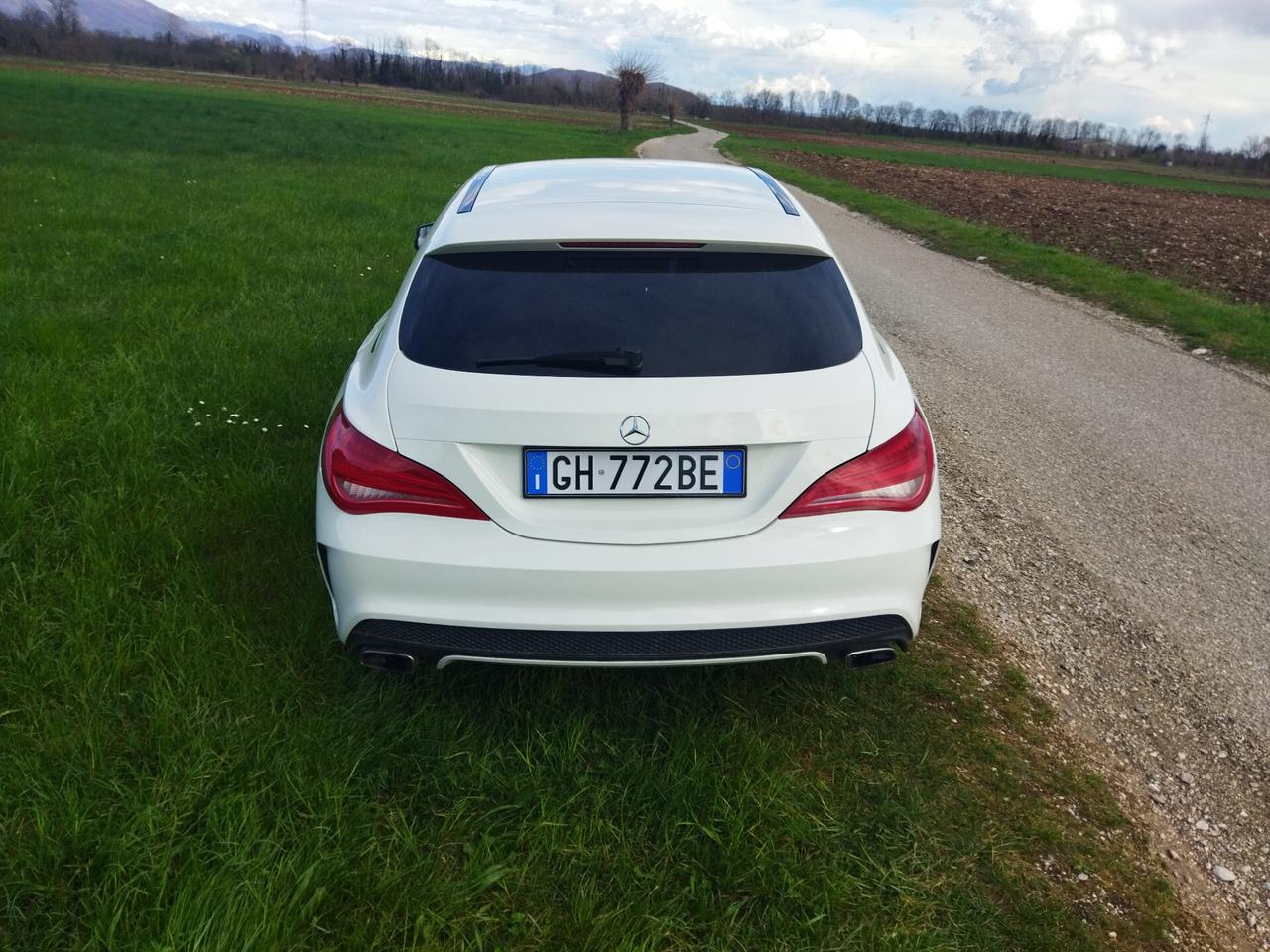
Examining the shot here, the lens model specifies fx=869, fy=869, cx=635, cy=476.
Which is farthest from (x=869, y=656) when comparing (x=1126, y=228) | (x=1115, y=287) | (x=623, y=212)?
(x=1126, y=228)

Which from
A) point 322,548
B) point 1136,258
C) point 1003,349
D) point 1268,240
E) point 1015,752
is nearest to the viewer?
point 322,548

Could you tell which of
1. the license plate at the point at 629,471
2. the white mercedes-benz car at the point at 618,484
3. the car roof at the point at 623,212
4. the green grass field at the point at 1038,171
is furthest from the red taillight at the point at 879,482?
the green grass field at the point at 1038,171

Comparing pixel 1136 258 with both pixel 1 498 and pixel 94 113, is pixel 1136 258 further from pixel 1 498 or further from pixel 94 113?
pixel 94 113

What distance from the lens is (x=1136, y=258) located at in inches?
578

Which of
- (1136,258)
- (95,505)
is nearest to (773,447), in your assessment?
(95,505)

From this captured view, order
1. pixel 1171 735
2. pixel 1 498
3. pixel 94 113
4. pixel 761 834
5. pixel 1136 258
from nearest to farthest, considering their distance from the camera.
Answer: pixel 761 834
pixel 1171 735
pixel 1 498
pixel 1136 258
pixel 94 113

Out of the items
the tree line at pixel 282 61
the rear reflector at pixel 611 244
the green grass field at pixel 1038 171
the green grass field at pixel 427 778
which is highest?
the tree line at pixel 282 61

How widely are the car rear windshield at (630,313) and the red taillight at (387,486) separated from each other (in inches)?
12.1

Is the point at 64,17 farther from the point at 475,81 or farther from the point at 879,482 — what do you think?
the point at 879,482

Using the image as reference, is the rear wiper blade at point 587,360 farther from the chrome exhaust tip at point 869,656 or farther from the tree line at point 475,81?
the tree line at point 475,81

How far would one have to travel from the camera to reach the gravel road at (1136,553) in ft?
9.00

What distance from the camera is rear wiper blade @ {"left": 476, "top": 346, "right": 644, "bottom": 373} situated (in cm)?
243

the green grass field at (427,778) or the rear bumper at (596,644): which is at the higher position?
the rear bumper at (596,644)

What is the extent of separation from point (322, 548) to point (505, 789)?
887 millimetres
